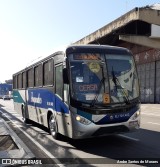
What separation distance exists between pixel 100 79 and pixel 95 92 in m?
0.44

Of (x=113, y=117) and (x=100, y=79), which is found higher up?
(x=100, y=79)

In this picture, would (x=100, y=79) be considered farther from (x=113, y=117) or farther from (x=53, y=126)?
(x=53, y=126)

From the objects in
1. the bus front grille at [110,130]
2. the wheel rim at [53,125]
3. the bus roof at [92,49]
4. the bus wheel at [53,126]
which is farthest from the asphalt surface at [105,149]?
the bus roof at [92,49]

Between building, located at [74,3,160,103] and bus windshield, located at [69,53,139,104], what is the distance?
25.0 metres

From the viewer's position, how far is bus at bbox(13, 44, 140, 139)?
9828 mm

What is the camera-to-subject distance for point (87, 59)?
33.8ft

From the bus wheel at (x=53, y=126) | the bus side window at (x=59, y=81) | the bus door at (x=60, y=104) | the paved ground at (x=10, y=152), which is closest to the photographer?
the paved ground at (x=10, y=152)

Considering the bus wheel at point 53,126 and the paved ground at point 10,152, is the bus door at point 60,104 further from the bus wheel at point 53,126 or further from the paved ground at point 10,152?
the paved ground at point 10,152

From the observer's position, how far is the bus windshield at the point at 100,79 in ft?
32.7

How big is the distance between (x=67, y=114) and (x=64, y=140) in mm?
1953

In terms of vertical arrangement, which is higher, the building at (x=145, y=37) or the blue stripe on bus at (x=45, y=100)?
the building at (x=145, y=37)

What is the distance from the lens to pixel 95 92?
9969mm

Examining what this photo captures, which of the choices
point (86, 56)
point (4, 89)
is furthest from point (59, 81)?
point (4, 89)

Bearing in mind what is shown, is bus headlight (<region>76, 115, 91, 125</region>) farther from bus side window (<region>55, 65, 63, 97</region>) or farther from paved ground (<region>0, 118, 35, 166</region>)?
paved ground (<region>0, 118, 35, 166</region>)
